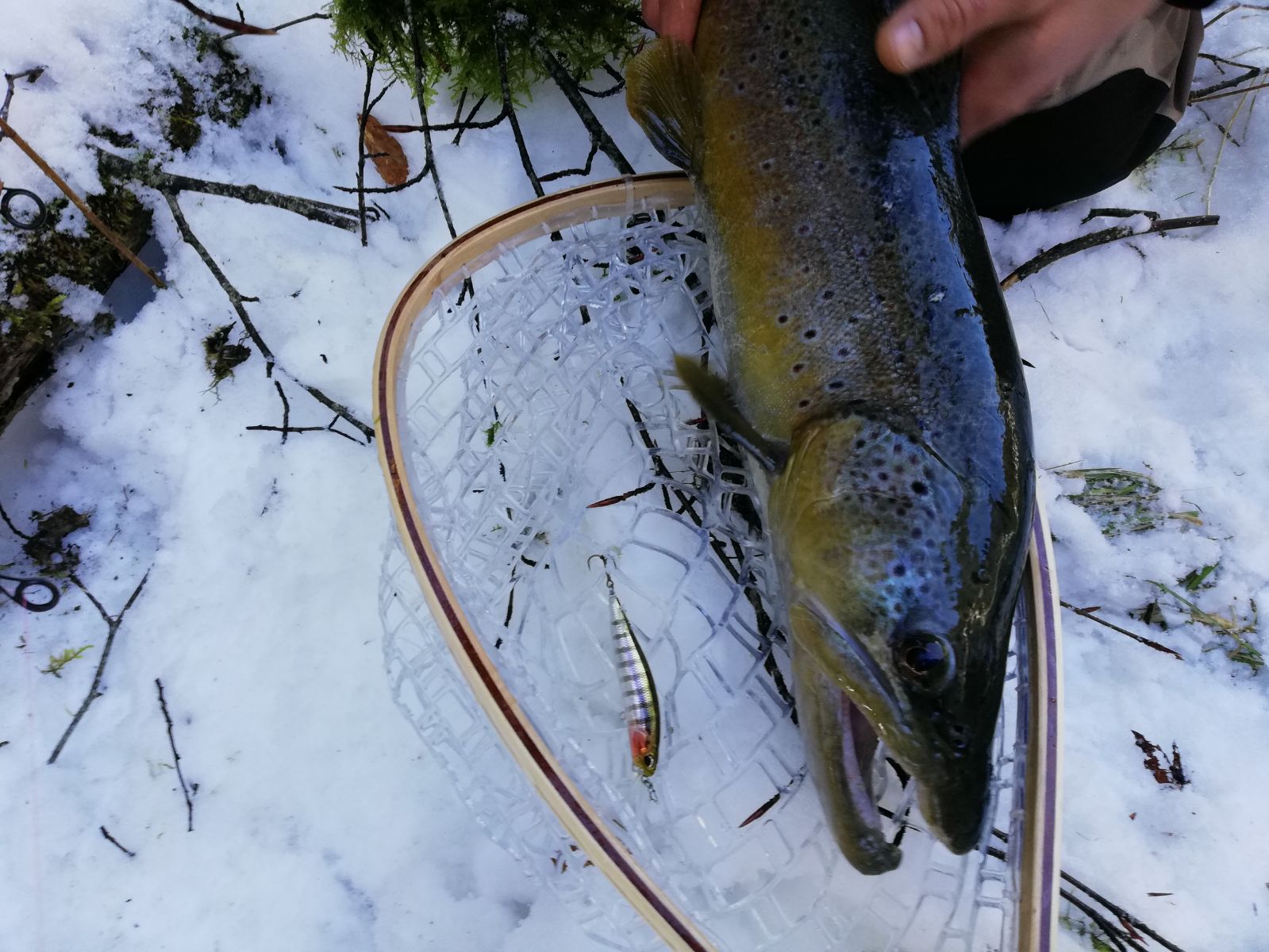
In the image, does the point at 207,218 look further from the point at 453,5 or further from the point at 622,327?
the point at 622,327

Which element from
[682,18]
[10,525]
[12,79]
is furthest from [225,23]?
[10,525]

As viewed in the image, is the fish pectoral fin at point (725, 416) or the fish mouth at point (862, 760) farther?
the fish pectoral fin at point (725, 416)

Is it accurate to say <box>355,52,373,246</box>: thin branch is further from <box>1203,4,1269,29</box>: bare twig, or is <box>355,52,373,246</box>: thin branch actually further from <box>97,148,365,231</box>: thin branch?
<box>1203,4,1269,29</box>: bare twig

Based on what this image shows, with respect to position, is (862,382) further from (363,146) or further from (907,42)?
(363,146)

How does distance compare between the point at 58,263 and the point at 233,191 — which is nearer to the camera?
the point at 58,263

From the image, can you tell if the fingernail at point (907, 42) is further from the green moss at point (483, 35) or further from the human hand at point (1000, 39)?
the green moss at point (483, 35)

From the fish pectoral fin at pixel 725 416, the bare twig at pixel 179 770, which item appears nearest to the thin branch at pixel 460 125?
the fish pectoral fin at pixel 725 416
